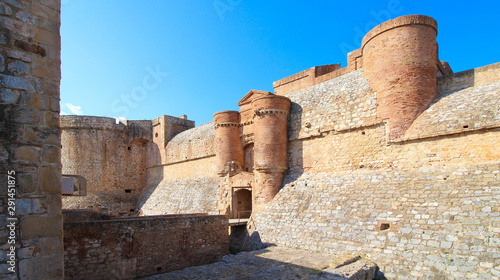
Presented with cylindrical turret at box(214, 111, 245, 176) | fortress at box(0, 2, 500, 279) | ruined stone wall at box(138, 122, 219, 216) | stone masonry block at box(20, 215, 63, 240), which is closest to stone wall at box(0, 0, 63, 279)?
stone masonry block at box(20, 215, 63, 240)

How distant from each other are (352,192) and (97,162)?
20449 millimetres

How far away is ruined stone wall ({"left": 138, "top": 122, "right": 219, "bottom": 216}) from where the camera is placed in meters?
19.6

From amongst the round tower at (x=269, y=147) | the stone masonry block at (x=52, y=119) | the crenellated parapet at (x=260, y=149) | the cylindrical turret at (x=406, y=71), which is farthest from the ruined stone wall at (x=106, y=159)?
the stone masonry block at (x=52, y=119)

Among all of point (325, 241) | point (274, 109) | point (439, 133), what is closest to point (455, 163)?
point (439, 133)

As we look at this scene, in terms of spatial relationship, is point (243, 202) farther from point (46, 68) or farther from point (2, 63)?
point (2, 63)

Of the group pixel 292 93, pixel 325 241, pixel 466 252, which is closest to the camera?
pixel 466 252

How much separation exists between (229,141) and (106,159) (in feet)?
41.6

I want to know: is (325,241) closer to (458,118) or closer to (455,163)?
(455,163)

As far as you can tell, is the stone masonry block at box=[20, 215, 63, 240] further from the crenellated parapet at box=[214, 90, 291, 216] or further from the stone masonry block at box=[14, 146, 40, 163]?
the crenellated parapet at box=[214, 90, 291, 216]

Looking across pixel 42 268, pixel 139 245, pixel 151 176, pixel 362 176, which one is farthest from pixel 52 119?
pixel 151 176

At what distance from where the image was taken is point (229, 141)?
58.9 ft

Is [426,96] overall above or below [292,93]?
below

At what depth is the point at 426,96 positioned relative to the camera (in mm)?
11461

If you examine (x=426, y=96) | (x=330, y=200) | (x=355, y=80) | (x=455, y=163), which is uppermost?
(x=355, y=80)
